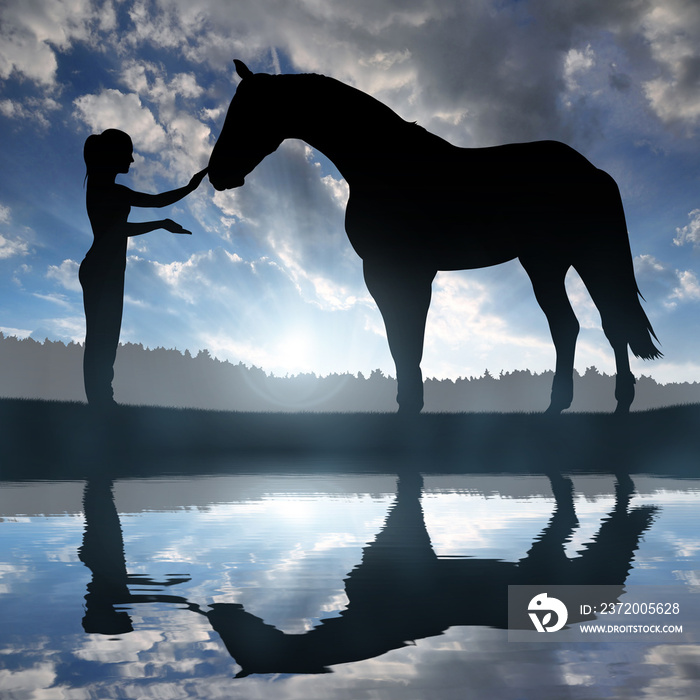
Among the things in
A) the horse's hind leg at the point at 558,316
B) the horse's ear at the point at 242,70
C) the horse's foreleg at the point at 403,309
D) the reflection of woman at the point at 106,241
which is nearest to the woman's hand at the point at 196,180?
the reflection of woman at the point at 106,241

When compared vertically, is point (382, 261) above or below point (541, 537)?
above

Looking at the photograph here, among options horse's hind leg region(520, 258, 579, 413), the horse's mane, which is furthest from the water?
the horse's mane

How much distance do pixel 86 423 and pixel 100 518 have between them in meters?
3.47

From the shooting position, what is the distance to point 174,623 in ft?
4.98

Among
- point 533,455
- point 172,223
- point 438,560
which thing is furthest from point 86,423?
point 438,560

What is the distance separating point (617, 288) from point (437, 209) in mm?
2261

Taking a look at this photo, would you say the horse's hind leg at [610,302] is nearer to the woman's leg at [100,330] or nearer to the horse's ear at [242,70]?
the horse's ear at [242,70]

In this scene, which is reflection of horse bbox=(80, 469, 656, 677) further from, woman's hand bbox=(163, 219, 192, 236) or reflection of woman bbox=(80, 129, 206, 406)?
woman's hand bbox=(163, 219, 192, 236)

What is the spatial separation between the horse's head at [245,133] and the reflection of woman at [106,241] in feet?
1.21

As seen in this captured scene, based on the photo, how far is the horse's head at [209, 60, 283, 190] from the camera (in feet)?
22.4

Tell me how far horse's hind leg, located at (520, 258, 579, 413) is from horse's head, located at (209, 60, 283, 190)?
3.22 meters

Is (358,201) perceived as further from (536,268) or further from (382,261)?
(536,268)

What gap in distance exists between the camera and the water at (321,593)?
122 centimetres

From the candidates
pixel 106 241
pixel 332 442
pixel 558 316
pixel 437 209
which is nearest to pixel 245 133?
pixel 106 241
